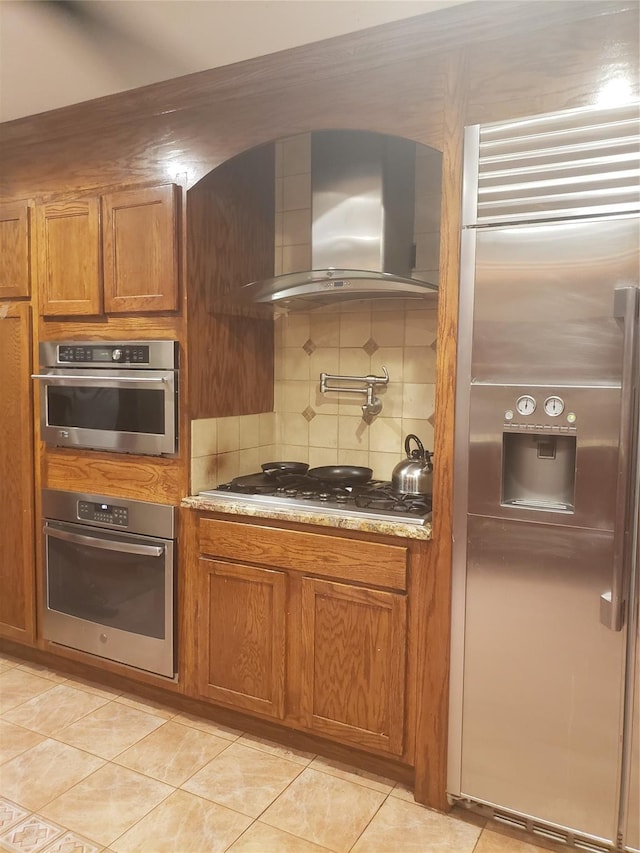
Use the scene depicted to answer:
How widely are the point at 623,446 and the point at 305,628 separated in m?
1.22

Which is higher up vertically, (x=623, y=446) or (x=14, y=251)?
(x=14, y=251)

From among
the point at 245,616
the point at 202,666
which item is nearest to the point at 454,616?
the point at 245,616

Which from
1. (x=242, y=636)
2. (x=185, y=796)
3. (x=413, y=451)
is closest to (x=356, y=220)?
(x=413, y=451)

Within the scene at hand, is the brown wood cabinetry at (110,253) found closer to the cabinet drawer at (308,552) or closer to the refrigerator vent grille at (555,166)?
the cabinet drawer at (308,552)

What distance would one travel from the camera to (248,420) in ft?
9.41

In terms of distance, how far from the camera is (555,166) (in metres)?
1.82

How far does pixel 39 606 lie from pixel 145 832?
1.32m

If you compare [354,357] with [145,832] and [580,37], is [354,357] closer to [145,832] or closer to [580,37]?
[580,37]

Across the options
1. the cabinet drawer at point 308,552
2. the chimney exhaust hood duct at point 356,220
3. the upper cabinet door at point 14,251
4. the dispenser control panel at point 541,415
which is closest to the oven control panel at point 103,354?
the upper cabinet door at point 14,251

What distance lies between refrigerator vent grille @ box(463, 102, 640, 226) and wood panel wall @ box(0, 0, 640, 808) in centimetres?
5

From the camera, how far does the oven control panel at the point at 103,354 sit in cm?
257

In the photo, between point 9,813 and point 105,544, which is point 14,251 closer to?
point 105,544

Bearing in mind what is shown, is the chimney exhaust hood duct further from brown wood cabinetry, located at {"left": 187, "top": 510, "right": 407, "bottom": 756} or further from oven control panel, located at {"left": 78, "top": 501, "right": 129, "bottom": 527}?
oven control panel, located at {"left": 78, "top": 501, "right": 129, "bottom": 527}

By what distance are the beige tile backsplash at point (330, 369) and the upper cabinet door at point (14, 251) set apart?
1096 millimetres
